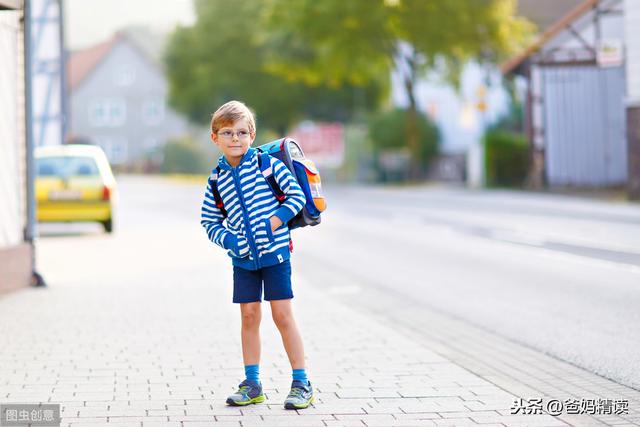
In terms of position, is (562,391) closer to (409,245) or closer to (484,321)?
(484,321)

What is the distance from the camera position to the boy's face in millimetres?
5691

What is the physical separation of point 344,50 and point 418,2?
3.12m

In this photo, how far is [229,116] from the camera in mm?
5684

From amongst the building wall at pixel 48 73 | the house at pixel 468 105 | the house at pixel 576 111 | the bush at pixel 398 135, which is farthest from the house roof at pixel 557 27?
the building wall at pixel 48 73

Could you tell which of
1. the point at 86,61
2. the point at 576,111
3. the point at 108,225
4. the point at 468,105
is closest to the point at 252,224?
the point at 108,225

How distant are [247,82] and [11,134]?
51.8m

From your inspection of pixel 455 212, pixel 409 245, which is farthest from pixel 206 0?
pixel 409 245

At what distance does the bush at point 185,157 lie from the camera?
72.6 m

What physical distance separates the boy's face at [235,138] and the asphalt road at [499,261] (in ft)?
8.55

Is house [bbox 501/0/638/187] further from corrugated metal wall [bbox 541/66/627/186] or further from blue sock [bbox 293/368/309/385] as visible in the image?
blue sock [bbox 293/368/309/385]

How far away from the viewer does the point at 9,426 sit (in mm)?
5270

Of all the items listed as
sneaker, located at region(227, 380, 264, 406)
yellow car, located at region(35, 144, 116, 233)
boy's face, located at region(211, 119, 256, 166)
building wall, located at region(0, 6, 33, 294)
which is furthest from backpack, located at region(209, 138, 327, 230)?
yellow car, located at region(35, 144, 116, 233)

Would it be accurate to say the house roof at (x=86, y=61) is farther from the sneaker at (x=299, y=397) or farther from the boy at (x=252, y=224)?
the sneaker at (x=299, y=397)

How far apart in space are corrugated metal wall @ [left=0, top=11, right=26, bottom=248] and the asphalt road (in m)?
3.07
